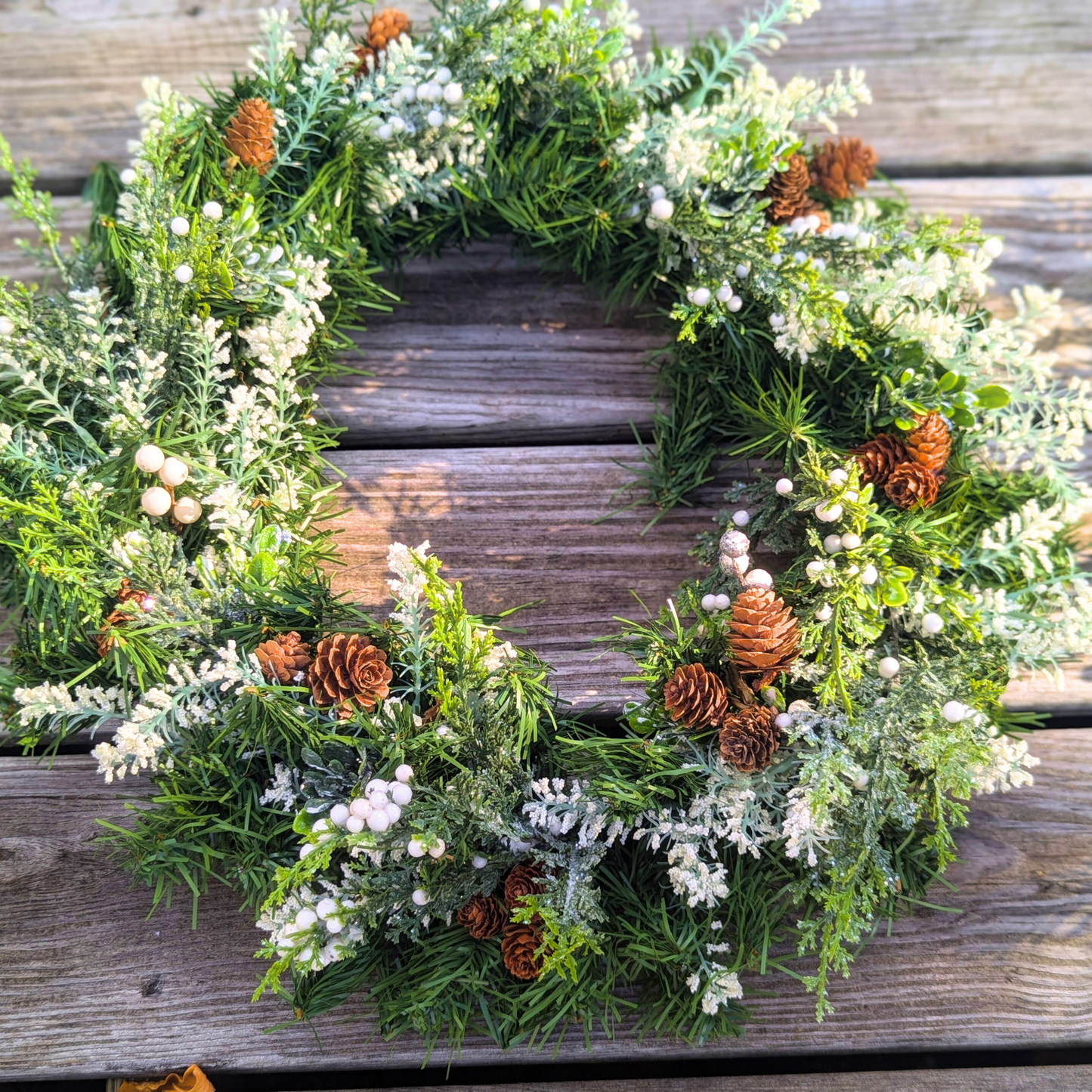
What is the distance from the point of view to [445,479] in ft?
3.77

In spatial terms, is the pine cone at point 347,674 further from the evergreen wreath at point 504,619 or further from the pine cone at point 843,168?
the pine cone at point 843,168

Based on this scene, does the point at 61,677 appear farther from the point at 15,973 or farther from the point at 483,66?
the point at 483,66

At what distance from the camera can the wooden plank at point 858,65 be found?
1.30 m

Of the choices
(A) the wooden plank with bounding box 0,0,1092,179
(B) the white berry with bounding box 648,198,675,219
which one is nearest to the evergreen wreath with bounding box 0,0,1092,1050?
(B) the white berry with bounding box 648,198,675,219

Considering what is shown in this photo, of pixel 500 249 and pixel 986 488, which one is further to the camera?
pixel 500 249

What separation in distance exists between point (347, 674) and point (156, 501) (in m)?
0.29

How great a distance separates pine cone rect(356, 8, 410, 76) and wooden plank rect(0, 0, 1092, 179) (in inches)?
12.4

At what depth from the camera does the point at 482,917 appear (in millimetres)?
900

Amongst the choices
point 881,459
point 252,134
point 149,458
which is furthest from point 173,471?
point 881,459

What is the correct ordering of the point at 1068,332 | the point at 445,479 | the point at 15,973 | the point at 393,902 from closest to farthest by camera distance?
the point at 393,902
the point at 15,973
the point at 445,479
the point at 1068,332

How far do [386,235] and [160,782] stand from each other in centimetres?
74

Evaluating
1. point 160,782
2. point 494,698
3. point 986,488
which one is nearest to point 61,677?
point 160,782

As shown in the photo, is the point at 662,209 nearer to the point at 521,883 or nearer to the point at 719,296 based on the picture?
the point at 719,296

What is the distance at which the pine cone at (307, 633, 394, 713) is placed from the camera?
866mm
